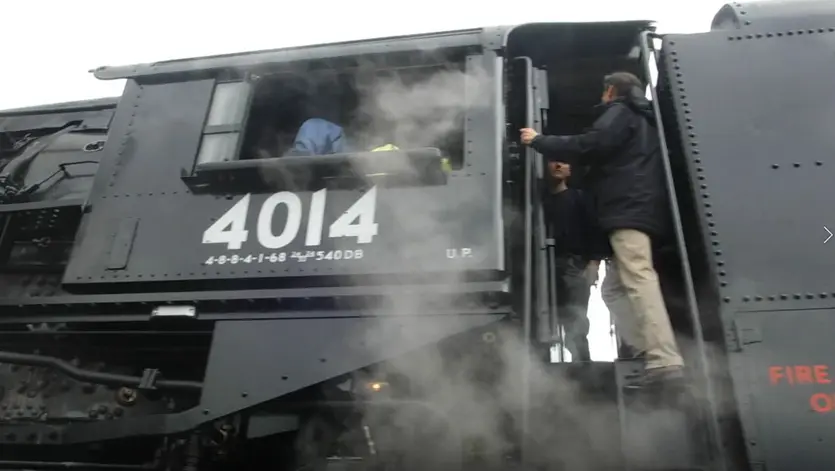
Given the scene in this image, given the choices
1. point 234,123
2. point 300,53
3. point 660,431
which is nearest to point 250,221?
point 234,123

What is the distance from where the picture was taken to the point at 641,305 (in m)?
3.01

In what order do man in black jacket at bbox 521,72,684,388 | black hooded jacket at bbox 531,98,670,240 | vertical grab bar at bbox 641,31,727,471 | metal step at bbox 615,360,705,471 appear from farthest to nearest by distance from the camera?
1. black hooded jacket at bbox 531,98,670,240
2. man in black jacket at bbox 521,72,684,388
3. metal step at bbox 615,360,705,471
4. vertical grab bar at bbox 641,31,727,471

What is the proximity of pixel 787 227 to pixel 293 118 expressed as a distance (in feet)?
7.76

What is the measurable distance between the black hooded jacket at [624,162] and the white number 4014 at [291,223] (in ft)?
2.54

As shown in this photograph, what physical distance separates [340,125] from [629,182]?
1.52m

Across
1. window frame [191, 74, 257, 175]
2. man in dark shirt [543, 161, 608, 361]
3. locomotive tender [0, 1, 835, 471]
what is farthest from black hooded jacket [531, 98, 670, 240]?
window frame [191, 74, 257, 175]

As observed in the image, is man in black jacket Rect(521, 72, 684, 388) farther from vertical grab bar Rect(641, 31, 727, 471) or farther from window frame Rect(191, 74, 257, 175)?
window frame Rect(191, 74, 257, 175)

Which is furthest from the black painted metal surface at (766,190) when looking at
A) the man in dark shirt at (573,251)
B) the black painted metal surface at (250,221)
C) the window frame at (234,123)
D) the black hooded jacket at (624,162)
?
the window frame at (234,123)

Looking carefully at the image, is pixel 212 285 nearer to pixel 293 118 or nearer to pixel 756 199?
pixel 293 118

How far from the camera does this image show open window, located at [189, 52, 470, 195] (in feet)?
10.7

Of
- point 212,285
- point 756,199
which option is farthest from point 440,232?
point 756,199

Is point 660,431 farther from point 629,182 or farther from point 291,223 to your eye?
point 291,223

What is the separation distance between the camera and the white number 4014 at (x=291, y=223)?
322cm

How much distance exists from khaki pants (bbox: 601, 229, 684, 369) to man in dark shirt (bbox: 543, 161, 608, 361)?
0.27 metres
